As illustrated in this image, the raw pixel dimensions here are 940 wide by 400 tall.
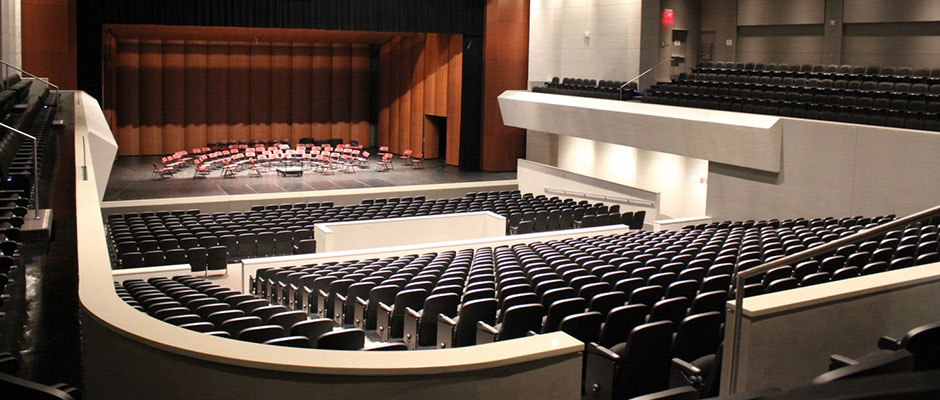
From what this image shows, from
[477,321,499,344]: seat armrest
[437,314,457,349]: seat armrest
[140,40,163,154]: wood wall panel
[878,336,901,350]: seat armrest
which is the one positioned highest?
[140,40,163,154]: wood wall panel

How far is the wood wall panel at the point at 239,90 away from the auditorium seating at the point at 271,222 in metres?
13.4

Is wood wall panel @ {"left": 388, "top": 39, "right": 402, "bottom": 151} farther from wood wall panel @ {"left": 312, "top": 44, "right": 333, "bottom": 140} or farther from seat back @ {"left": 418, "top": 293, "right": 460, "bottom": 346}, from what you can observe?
seat back @ {"left": 418, "top": 293, "right": 460, "bottom": 346}

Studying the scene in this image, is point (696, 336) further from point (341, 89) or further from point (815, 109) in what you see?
point (341, 89)

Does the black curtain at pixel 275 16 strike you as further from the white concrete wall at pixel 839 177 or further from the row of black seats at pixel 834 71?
the white concrete wall at pixel 839 177

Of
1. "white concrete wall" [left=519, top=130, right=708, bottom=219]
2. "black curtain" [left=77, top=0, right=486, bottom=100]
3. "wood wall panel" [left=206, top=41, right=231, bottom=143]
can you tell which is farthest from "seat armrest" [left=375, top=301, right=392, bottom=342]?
"wood wall panel" [left=206, top=41, right=231, bottom=143]

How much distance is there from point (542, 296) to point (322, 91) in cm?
2811

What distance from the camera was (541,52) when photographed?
2911 centimetres

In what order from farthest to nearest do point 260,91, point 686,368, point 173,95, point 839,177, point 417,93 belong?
point 260,91
point 417,93
point 173,95
point 839,177
point 686,368

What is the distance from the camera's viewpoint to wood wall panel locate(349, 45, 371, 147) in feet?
114

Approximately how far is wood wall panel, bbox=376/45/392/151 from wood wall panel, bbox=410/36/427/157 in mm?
1751

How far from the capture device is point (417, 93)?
32.5 meters

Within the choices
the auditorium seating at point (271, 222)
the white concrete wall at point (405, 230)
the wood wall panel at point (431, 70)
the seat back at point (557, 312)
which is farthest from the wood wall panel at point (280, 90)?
the seat back at point (557, 312)

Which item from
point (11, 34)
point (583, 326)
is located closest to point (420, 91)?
point (11, 34)

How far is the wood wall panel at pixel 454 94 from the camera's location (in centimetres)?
2998
